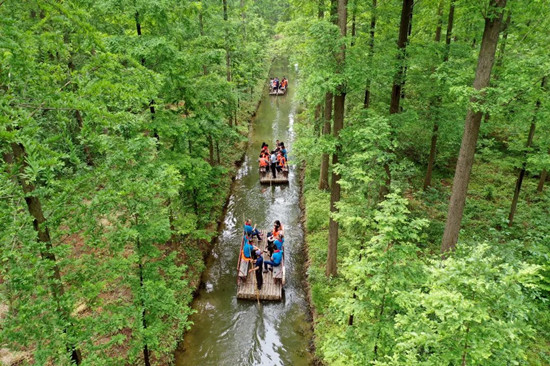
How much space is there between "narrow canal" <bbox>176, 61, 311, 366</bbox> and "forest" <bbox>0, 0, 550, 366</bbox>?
8 cm

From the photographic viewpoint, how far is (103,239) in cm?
710

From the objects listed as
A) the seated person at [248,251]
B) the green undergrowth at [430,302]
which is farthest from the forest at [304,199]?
the seated person at [248,251]

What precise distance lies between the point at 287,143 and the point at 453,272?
21750mm

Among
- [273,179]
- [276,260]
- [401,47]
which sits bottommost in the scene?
[276,260]

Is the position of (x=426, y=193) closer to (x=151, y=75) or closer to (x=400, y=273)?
(x=400, y=273)

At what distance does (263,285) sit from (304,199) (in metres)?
6.67

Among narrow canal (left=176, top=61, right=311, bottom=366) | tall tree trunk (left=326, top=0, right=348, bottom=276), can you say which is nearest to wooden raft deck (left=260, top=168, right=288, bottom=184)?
narrow canal (left=176, top=61, right=311, bottom=366)

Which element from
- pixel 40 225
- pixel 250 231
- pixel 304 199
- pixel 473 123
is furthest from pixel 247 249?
pixel 473 123

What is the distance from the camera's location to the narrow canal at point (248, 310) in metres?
10.2

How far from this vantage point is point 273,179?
66.3 ft

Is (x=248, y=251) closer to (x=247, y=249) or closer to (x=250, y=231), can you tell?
(x=247, y=249)

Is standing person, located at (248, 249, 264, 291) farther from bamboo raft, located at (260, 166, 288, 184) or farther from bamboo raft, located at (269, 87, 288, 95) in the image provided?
bamboo raft, located at (269, 87, 288, 95)

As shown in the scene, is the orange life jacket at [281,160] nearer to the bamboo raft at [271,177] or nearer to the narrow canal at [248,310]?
the bamboo raft at [271,177]

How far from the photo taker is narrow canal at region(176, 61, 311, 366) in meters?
10.2
